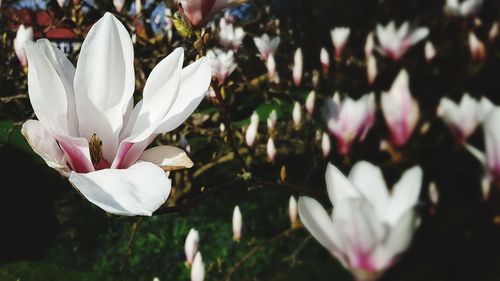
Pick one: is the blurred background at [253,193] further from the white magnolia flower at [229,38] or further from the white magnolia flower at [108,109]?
the white magnolia flower at [229,38]

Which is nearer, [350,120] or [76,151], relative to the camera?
[76,151]

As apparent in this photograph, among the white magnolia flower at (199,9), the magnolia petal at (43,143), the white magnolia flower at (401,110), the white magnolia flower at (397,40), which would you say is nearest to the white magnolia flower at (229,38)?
the white magnolia flower at (397,40)

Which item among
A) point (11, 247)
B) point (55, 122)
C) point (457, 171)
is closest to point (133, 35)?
point (11, 247)

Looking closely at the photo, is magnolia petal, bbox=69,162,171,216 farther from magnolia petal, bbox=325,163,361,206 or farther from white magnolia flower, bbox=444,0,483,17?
white magnolia flower, bbox=444,0,483,17

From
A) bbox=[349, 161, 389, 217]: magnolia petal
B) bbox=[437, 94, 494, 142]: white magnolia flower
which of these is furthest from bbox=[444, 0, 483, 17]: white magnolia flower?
bbox=[349, 161, 389, 217]: magnolia petal

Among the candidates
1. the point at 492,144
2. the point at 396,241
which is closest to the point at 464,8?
the point at 492,144

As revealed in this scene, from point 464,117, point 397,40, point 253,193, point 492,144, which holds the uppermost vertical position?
point 492,144

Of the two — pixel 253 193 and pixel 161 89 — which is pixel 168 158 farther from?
pixel 253 193

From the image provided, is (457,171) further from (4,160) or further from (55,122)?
(4,160)
